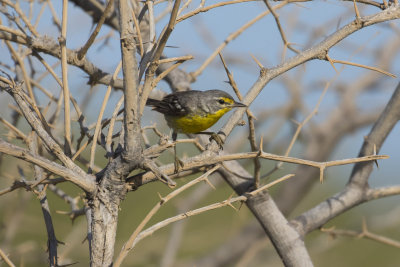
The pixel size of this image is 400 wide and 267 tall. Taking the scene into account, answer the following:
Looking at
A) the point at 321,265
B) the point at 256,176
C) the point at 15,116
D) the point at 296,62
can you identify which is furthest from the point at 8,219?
the point at 321,265

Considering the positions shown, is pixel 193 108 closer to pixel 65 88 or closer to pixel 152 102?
pixel 152 102

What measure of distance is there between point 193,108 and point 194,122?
0.67 ft

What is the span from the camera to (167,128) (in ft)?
19.6

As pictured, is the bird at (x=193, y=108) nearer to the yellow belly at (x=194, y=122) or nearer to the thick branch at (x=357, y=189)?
the yellow belly at (x=194, y=122)

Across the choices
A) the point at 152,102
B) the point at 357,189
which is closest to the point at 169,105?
the point at 152,102

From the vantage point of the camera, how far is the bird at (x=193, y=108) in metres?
5.04

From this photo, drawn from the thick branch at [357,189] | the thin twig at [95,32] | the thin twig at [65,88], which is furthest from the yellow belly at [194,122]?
the thin twig at [65,88]

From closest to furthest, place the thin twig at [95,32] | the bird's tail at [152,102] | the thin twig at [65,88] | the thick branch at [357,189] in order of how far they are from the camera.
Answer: the thin twig at [95,32], the thin twig at [65,88], the thick branch at [357,189], the bird's tail at [152,102]

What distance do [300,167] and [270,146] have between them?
0.66m

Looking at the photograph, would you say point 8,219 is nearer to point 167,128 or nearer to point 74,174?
point 167,128

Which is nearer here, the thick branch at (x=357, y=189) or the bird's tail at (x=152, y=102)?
the thick branch at (x=357, y=189)

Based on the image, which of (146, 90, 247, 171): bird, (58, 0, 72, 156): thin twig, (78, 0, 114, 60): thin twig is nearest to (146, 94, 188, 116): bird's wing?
(146, 90, 247, 171): bird

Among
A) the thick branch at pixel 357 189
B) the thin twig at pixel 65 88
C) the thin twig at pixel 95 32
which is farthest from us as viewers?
the thick branch at pixel 357 189

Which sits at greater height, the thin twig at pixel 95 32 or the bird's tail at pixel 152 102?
the bird's tail at pixel 152 102
